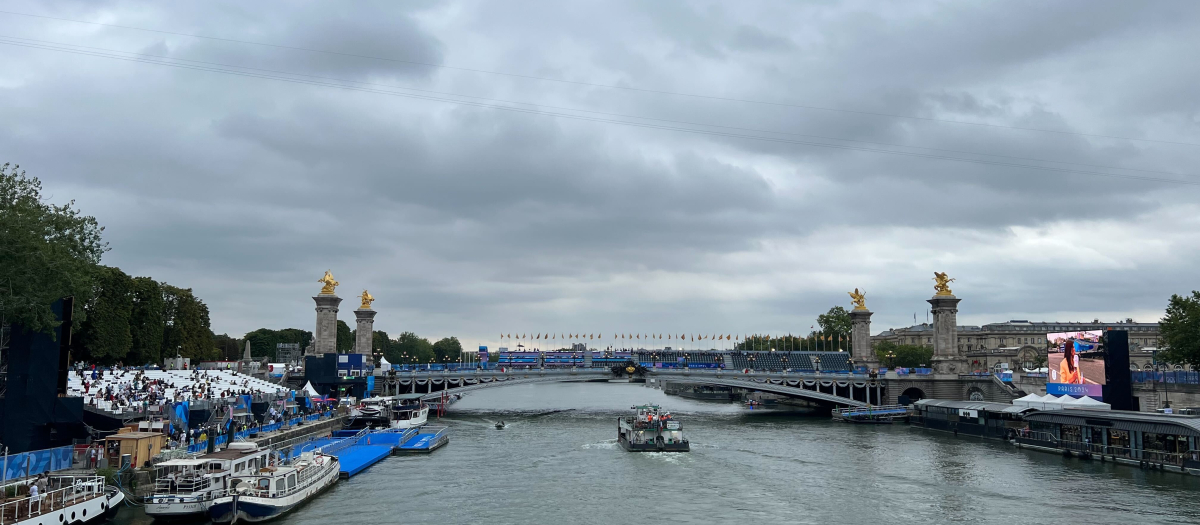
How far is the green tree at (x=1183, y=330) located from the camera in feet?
245

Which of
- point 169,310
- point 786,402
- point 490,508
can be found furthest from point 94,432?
point 786,402

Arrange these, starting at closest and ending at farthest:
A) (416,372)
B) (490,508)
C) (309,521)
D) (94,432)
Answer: (309,521), (490,508), (94,432), (416,372)

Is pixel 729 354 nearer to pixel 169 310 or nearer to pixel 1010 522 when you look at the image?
pixel 169 310

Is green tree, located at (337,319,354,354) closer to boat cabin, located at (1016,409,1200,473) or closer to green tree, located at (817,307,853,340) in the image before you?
green tree, located at (817,307,853,340)

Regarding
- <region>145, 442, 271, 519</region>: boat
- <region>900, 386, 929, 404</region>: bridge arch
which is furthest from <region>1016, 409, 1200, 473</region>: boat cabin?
<region>145, 442, 271, 519</region>: boat

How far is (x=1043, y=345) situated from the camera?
175625mm

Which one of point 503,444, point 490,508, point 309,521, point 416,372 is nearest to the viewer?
point 309,521

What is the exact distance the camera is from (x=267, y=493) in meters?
39.8

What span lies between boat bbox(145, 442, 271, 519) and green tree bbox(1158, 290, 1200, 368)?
7769cm

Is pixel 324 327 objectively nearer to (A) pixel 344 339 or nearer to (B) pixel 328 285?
(B) pixel 328 285

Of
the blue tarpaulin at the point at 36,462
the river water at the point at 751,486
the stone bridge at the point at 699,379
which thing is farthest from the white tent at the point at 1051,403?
the blue tarpaulin at the point at 36,462

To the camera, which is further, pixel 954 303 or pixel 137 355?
pixel 954 303

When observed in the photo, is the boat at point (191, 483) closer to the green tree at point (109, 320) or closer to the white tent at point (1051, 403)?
the green tree at point (109, 320)

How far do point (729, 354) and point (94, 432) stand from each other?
142296mm
